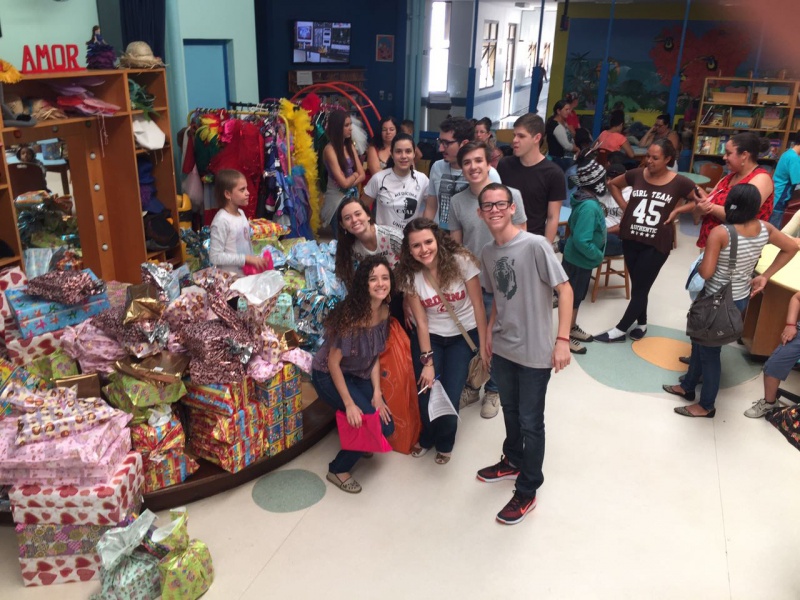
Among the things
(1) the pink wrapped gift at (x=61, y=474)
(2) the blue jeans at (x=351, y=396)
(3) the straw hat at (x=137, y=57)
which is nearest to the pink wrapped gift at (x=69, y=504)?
(1) the pink wrapped gift at (x=61, y=474)

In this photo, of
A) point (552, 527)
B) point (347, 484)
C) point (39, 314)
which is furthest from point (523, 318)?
point (39, 314)

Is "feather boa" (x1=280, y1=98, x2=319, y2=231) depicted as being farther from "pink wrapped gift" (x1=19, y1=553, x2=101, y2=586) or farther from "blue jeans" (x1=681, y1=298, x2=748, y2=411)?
"pink wrapped gift" (x1=19, y1=553, x2=101, y2=586)

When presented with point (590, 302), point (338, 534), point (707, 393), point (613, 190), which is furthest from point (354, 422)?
point (590, 302)

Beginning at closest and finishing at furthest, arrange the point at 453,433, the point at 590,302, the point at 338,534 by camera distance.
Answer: the point at 338,534, the point at 453,433, the point at 590,302

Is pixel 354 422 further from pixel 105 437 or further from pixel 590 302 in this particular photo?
pixel 590 302

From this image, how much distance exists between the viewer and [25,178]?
14.9ft

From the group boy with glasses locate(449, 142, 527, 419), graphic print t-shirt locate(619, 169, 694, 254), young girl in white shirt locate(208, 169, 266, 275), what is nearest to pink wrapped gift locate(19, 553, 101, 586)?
young girl in white shirt locate(208, 169, 266, 275)

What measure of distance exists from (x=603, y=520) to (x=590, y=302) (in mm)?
3208

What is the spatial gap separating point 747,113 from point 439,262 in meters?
8.90

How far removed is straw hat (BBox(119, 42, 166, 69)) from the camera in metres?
4.88

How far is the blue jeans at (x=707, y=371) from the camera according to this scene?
4219 millimetres

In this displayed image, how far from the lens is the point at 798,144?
6414 millimetres

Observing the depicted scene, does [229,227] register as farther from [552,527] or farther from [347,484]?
[552,527]

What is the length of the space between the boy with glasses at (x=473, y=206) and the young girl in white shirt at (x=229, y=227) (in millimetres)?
1277
